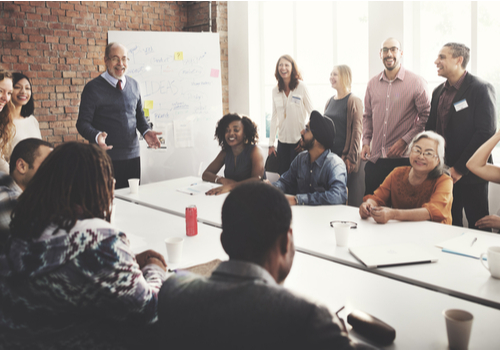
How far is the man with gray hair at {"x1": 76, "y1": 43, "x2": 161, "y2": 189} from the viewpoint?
11.9 ft

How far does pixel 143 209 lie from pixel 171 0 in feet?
13.6

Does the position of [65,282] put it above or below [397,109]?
below

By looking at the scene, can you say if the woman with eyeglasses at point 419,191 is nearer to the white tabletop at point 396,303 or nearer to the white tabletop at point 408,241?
the white tabletop at point 408,241

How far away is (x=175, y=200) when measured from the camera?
2820 mm

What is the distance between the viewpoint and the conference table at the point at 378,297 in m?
1.13

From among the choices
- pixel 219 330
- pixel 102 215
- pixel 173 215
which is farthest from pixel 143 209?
pixel 219 330

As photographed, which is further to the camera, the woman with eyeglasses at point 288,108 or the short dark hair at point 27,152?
the woman with eyeglasses at point 288,108

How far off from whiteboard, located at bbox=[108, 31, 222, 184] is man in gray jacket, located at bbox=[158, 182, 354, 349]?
421 cm

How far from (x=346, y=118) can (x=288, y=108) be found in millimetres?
746

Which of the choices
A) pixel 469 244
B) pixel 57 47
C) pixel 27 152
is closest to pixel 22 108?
pixel 27 152

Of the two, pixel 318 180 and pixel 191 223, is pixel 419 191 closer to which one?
pixel 318 180

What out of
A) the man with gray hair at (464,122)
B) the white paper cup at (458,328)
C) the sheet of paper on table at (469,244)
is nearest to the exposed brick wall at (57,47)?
the man with gray hair at (464,122)

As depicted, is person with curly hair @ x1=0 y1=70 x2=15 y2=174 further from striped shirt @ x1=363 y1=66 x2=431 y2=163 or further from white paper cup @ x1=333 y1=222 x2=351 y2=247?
striped shirt @ x1=363 y1=66 x2=431 y2=163

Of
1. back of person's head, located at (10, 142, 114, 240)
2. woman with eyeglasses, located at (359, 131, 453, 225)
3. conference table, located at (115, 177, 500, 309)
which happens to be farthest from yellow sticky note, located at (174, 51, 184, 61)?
back of person's head, located at (10, 142, 114, 240)
